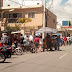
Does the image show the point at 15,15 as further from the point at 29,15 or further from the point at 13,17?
the point at 29,15

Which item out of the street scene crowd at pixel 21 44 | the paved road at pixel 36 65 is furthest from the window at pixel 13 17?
the paved road at pixel 36 65

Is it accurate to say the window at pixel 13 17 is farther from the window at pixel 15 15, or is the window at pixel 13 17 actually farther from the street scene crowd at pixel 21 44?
the street scene crowd at pixel 21 44

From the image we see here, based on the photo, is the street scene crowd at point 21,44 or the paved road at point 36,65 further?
the street scene crowd at point 21,44

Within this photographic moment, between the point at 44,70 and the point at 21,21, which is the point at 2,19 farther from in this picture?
the point at 44,70

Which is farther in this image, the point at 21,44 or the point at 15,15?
the point at 15,15

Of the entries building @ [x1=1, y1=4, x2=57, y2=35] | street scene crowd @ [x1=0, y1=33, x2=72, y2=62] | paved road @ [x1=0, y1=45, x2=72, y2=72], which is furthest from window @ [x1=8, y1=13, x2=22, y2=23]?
paved road @ [x1=0, y1=45, x2=72, y2=72]

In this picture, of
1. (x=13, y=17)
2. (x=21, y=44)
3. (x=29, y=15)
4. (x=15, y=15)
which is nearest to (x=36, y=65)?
(x=21, y=44)

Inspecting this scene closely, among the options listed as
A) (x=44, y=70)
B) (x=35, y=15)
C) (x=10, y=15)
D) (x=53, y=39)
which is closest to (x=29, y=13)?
(x=35, y=15)

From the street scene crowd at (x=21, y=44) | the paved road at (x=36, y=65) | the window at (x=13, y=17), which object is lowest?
the paved road at (x=36, y=65)

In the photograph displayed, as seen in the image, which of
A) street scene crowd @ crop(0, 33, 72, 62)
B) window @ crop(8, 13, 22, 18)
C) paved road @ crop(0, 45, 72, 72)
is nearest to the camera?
paved road @ crop(0, 45, 72, 72)

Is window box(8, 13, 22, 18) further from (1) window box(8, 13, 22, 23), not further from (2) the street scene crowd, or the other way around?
(2) the street scene crowd

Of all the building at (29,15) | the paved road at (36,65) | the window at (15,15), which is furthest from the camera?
the window at (15,15)

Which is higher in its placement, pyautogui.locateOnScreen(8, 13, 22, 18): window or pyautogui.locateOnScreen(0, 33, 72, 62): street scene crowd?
pyautogui.locateOnScreen(8, 13, 22, 18): window

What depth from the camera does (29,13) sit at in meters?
36.7
